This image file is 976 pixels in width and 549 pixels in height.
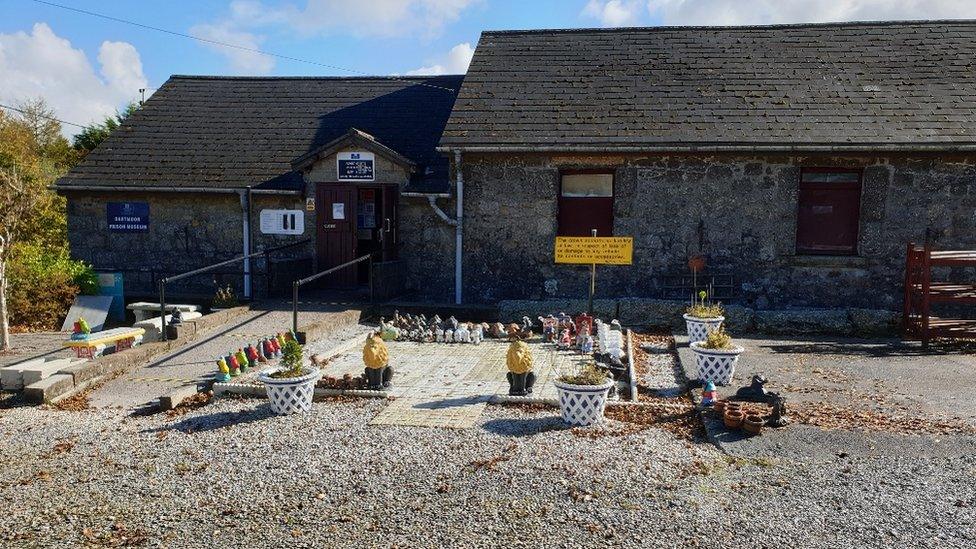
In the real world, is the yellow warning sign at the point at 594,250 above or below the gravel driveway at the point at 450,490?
above

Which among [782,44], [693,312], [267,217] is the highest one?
[782,44]

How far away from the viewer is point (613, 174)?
12984 millimetres

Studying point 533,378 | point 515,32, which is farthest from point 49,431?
point 515,32

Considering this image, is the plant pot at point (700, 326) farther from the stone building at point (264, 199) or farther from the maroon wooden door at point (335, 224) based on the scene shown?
the maroon wooden door at point (335, 224)

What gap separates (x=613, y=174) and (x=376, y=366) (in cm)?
697

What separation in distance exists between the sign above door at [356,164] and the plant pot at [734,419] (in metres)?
9.39

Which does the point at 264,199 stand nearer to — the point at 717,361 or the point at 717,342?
the point at 717,342

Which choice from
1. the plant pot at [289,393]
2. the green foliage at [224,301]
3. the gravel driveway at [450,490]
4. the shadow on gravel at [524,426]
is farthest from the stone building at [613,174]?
the gravel driveway at [450,490]

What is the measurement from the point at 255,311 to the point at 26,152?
55.9ft

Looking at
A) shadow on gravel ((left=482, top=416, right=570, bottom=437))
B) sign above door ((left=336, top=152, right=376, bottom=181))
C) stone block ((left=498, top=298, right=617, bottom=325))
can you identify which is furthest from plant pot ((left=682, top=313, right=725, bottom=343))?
sign above door ((left=336, top=152, right=376, bottom=181))

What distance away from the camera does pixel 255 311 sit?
12.4 meters

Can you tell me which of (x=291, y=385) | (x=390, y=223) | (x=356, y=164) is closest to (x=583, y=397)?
(x=291, y=385)

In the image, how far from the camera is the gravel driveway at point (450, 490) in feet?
14.8

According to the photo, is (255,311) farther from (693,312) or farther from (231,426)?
(693,312)
